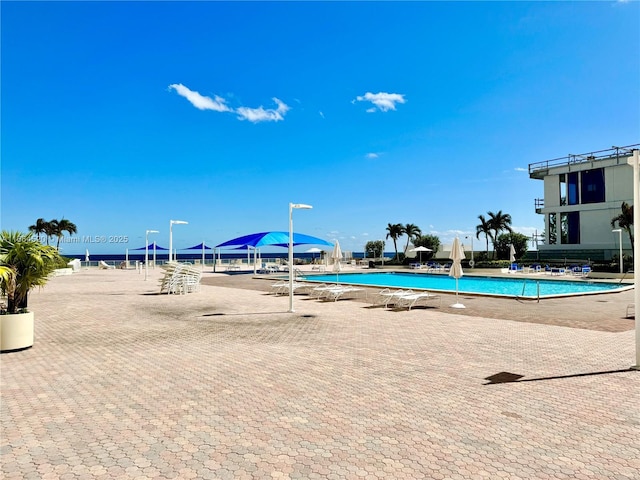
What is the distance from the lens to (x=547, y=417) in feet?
13.2

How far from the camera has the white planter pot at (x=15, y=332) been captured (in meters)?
6.96

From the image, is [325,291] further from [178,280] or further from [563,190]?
[563,190]

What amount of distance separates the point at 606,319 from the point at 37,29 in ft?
57.7

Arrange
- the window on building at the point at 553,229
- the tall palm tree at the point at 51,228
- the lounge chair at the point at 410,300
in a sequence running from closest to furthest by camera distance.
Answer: the lounge chair at the point at 410,300, the window on building at the point at 553,229, the tall palm tree at the point at 51,228

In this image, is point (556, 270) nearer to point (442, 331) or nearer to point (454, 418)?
point (442, 331)

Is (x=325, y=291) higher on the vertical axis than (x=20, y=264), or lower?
lower

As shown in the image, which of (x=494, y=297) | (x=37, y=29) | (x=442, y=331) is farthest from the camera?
(x=494, y=297)

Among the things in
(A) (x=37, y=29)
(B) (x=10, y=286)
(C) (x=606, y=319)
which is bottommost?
(C) (x=606, y=319)

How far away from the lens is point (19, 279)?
23.8 feet

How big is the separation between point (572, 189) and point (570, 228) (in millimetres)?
3420

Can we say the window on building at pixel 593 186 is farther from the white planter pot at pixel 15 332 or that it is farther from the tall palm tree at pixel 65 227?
the tall palm tree at pixel 65 227

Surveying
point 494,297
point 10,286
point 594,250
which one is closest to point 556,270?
point 594,250

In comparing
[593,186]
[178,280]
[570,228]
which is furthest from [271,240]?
[593,186]

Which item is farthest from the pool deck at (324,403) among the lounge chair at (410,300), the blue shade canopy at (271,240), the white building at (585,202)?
the white building at (585,202)
